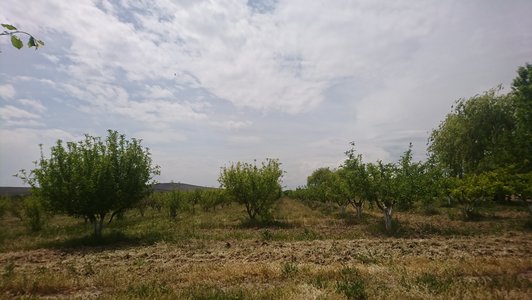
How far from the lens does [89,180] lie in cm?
1844

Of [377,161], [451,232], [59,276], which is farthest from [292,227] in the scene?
[59,276]

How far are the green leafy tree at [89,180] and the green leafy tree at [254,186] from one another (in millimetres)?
9153

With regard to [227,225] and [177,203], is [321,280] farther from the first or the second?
[177,203]

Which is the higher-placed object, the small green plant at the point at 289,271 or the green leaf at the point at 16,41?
the green leaf at the point at 16,41

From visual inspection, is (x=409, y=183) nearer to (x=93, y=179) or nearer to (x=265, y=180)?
(x=265, y=180)

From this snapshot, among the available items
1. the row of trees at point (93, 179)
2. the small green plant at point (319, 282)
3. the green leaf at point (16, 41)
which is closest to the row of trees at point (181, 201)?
the row of trees at point (93, 179)

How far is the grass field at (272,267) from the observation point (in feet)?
27.1

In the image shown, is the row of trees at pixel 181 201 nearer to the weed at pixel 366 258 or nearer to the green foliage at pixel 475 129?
the weed at pixel 366 258

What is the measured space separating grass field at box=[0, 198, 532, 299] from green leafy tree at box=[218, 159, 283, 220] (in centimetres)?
771

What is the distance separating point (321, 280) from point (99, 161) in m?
15.6

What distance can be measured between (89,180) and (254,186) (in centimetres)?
1315

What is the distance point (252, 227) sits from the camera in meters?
25.0

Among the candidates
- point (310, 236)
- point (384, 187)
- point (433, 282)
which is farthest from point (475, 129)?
point (433, 282)

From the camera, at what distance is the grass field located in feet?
27.1
